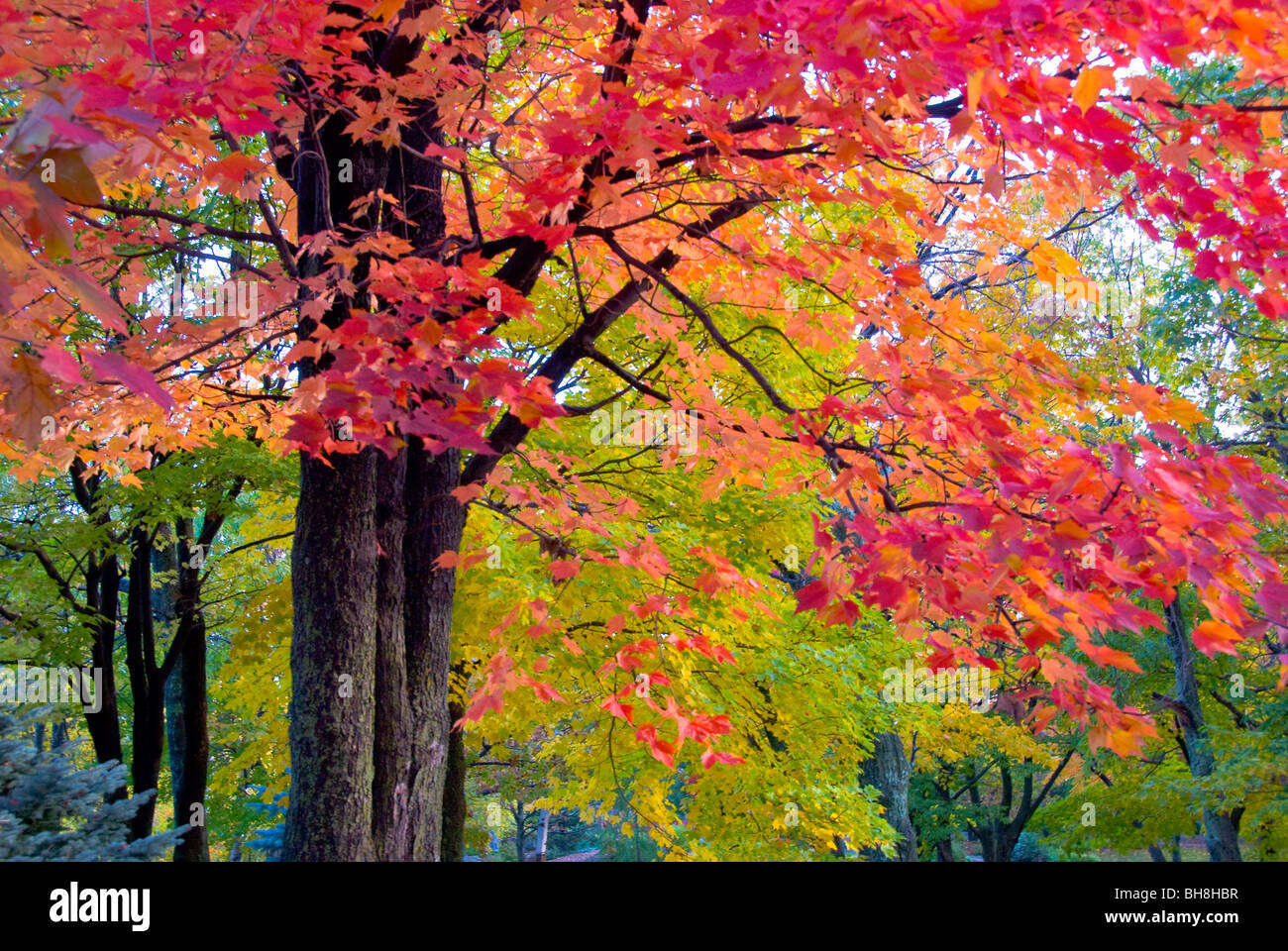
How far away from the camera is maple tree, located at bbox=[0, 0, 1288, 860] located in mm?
2939

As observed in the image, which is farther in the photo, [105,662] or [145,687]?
[145,687]

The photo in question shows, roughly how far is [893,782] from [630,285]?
13.8 m

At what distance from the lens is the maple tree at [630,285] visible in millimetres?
2939

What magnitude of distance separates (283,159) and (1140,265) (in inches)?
631

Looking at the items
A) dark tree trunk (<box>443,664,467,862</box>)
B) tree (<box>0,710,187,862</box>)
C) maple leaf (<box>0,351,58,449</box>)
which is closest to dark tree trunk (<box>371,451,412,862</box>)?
tree (<box>0,710,187,862</box>)

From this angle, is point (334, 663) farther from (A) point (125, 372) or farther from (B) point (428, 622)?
(A) point (125, 372)

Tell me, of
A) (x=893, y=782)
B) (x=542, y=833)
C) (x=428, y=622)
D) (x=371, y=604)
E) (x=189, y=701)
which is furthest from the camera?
(x=542, y=833)

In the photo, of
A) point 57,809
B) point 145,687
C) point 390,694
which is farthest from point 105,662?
point 390,694

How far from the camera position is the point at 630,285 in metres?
5.58

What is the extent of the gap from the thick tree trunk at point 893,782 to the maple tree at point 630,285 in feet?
39.7

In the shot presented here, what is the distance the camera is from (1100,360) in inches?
548

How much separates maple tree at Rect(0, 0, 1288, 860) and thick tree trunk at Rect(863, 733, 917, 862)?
12111 millimetres

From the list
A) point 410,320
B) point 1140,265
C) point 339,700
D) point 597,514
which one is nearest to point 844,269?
point 597,514

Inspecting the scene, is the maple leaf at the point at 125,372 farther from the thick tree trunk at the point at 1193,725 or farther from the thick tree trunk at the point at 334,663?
the thick tree trunk at the point at 1193,725
